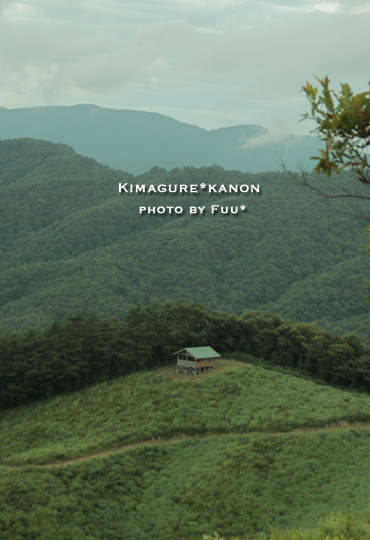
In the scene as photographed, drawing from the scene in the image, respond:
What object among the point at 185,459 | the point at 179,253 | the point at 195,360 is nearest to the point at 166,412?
the point at 185,459

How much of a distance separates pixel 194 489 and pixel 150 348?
15.4 metres

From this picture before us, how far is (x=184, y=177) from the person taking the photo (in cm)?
15150

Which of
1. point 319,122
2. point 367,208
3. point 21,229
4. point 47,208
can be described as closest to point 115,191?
point 47,208

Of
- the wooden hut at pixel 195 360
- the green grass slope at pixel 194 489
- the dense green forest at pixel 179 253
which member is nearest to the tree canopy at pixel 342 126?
the green grass slope at pixel 194 489

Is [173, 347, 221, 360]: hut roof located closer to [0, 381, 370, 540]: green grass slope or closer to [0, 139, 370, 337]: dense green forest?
[0, 381, 370, 540]: green grass slope

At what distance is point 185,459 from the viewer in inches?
945

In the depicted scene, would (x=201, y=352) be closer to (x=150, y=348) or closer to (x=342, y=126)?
(x=150, y=348)

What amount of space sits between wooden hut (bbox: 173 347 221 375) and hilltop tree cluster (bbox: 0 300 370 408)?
2.25m

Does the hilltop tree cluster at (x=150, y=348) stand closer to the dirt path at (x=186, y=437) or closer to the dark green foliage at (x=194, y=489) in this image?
the dirt path at (x=186, y=437)

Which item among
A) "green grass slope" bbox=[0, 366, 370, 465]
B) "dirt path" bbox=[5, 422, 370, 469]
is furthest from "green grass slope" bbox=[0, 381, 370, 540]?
"green grass slope" bbox=[0, 366, 370, 465]

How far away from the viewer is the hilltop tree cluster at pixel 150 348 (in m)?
34.2

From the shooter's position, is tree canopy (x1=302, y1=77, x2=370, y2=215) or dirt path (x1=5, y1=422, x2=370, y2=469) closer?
tree canopy (x1=302, y1=77, x2=370, y2=215)

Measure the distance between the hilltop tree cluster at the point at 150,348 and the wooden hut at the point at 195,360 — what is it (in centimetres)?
225

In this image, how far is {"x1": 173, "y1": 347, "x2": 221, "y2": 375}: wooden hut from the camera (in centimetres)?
3306
